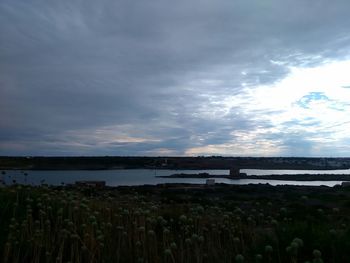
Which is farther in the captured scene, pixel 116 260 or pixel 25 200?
pixel 25 200

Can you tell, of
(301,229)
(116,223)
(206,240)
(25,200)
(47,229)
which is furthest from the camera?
(25,200)

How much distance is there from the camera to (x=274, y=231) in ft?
18.9

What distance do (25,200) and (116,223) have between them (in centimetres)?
177

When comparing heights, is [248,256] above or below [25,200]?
below

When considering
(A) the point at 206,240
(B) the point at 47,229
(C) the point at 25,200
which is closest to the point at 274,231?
(A) the point at 206,240

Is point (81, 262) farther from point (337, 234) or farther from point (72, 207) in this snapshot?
point (337, 234)

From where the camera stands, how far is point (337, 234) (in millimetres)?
5277

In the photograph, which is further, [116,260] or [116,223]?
[116,223]

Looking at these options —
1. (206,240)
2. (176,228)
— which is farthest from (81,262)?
(176,228)

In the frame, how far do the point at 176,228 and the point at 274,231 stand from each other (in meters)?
3.09

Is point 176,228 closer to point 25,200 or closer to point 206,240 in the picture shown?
point 206,240

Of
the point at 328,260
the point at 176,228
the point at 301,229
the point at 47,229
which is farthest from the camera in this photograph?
the point at 176,228

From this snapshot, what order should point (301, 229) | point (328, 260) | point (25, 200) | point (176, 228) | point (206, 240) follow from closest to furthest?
point (328, 260)
point (301, 229)
point (206, 240)
point (25, 200)
point (176, 228)

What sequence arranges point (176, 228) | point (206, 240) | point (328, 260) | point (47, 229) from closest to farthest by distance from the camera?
point (328, 260) → point (47, 229) → point (206, 240) → point (176, 228)
